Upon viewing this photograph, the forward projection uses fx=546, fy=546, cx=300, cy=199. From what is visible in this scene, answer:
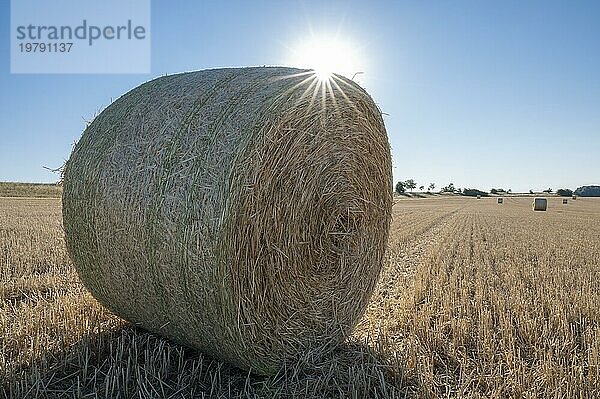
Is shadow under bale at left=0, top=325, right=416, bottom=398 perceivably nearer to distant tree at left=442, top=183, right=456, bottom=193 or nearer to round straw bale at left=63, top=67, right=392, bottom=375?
round straw bale at left=63, top=67, right=392, bottom=375

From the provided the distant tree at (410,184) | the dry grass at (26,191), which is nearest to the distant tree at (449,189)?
the distant tree at (410,184)

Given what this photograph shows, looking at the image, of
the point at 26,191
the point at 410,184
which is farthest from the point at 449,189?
the point at 26,191

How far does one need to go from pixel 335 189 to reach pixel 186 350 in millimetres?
1627

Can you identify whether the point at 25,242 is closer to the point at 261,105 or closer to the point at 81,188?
the point at 81,188

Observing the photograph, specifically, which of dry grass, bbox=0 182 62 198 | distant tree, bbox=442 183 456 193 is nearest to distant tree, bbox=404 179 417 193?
distant tree, bbox=442 183 456 193

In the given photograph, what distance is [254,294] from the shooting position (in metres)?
3.42

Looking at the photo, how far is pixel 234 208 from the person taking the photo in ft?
10.3

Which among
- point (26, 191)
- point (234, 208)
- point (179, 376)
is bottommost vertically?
point (179, 376)

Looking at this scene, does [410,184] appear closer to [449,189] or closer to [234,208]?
[449,189]

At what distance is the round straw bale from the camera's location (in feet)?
10.7

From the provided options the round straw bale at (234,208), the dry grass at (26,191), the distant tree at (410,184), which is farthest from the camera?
the distant tree at (410,184)

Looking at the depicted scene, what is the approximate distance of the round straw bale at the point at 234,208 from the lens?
3256mm

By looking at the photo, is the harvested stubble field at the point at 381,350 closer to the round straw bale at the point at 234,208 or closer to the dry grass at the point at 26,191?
the round straw bale at the point at 234,208

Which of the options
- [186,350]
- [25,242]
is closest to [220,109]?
[186,350]
